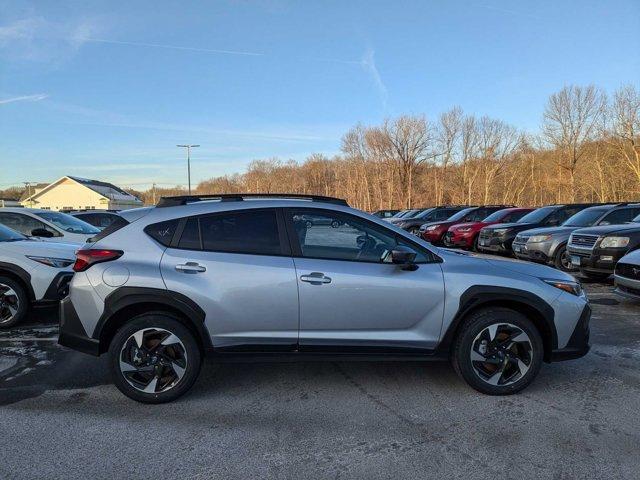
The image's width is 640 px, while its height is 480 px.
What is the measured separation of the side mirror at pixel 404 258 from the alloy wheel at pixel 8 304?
5121mm

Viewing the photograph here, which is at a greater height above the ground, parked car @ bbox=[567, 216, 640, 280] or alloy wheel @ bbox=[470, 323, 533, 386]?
parked car @ bbox=[567, 216, 640, 280]

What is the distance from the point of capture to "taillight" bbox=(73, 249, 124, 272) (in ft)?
12.4

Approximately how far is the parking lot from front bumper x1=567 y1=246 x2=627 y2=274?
172 inches

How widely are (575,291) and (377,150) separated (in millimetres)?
70466

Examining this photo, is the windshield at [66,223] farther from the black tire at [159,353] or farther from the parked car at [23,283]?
the black tire at [159,353]

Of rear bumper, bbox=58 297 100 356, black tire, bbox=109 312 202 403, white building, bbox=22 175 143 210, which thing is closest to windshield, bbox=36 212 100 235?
rear bumper, bbox=58 297 100 356

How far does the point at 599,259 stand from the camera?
8672 mm

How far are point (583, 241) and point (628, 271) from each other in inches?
103

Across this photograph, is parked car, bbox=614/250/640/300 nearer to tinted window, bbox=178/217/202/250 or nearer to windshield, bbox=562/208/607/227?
windshield, bbox=562/208/607/227

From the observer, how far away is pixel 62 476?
2799 mm

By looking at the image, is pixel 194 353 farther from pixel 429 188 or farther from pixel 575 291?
pixel 429 188

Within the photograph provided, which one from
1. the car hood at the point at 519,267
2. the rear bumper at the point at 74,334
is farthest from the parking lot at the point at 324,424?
the car hood at the point at 519,267

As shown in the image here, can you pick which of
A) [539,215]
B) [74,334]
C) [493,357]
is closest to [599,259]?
[539,215]

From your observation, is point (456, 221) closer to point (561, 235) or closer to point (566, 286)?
point (561, 235)
